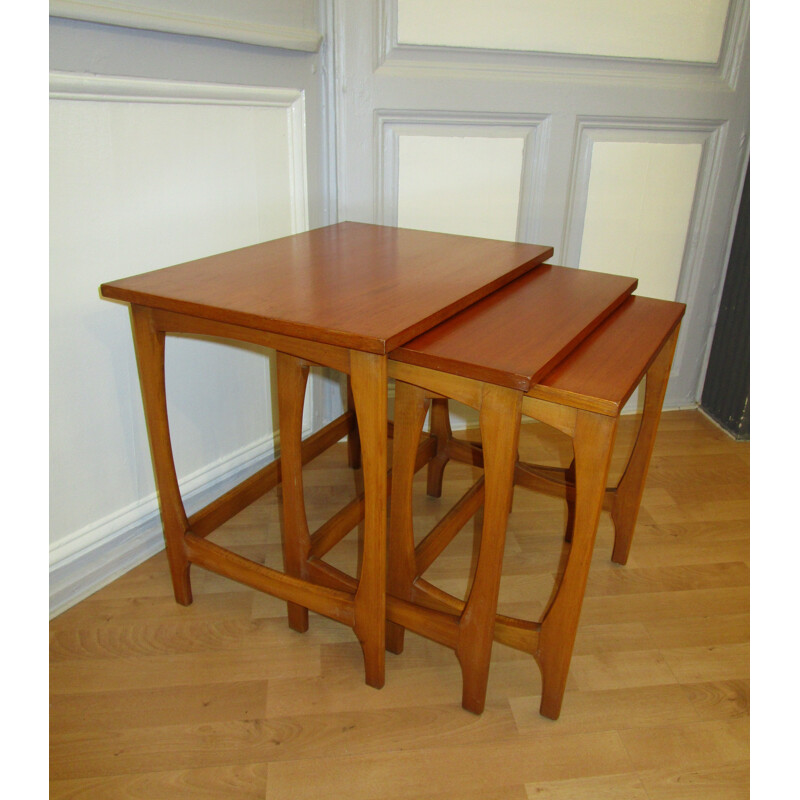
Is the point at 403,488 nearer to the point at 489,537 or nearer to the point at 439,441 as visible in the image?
the point at 489,537

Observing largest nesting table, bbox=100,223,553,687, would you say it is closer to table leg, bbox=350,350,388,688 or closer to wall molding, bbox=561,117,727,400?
table leg, bbox=350,350,388,688

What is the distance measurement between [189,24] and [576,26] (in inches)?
40.8

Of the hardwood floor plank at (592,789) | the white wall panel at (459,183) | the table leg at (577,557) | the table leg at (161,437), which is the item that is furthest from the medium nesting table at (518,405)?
the white wall panel at (459,183)

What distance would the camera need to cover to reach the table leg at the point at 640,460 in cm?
137

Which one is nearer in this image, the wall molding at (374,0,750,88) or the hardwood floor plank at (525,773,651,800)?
the hardwood floor plank at (525,773,651,800)

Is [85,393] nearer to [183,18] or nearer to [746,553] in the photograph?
[183,18]

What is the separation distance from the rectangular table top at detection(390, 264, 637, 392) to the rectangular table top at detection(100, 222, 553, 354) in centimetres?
3

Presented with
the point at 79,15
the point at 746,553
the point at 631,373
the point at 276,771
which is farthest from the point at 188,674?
the point at 746,553

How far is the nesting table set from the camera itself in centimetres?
97

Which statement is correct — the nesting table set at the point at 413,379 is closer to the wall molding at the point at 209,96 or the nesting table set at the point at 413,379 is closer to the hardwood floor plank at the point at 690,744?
the hardwood floor plank at the point at 690,744

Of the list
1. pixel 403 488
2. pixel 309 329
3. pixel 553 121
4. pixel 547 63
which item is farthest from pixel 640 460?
pixel 547 63

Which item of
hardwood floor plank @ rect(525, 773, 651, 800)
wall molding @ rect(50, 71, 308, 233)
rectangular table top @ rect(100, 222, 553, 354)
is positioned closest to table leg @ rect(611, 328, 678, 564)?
rectangular table top @ rect(100, 222, 553, 354)

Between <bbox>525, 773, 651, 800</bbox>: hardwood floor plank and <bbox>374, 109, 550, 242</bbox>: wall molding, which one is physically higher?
<bbox>374, 109, 550, 242</bbox>: wall molding

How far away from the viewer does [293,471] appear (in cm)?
124
